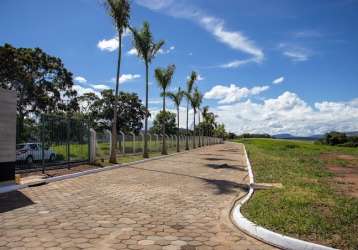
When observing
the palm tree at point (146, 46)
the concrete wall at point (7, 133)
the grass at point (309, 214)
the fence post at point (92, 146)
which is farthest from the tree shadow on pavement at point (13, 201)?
the palm tree at point (146, 46)

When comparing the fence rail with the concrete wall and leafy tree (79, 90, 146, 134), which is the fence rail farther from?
leafy tree (79, 90, 146, 134)

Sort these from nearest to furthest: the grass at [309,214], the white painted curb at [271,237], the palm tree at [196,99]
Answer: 1. the white painted curb at [271,237]
2. the grass at [309,214]
3. the palm tree at [196,99]

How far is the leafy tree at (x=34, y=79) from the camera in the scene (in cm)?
2834

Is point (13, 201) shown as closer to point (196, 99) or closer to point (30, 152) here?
point (30, 152)

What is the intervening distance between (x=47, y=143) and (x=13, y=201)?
216 inches

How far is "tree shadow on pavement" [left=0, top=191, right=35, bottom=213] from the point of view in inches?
325

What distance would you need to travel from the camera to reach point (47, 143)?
14.2m

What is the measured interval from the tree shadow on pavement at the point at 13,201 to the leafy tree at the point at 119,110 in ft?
135

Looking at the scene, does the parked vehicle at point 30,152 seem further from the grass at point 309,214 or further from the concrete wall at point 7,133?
the grass at point 309,214

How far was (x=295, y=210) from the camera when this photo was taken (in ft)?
24.9

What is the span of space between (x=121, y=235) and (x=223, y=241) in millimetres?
1643

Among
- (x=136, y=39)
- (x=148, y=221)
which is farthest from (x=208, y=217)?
(x=136, y=39)

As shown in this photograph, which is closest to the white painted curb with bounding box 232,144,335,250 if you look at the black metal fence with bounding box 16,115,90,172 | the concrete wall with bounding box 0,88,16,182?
the concrete wall with bounding box 0,88,16,182

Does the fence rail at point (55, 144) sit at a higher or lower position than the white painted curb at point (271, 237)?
higher
